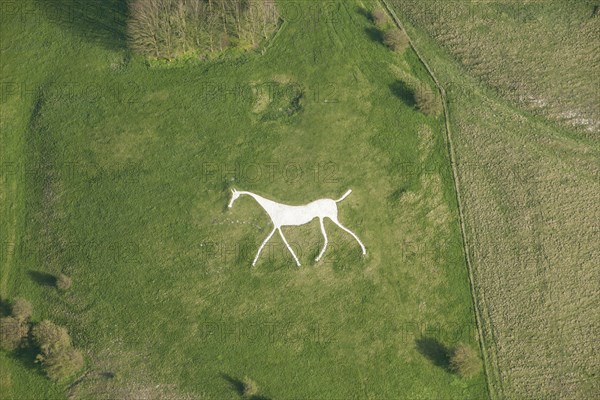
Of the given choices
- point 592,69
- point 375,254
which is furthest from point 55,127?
point 592,69

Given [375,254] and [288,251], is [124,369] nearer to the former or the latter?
[288,251]

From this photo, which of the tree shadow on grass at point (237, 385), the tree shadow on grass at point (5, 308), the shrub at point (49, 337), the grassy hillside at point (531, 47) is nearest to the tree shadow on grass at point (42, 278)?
the tree shadow on grass at point (5, 308)

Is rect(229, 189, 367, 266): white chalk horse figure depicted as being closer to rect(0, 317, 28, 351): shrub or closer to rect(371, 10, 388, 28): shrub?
rect(371, 10, 388, 28): shrub

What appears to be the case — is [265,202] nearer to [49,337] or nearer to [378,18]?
[49,337]

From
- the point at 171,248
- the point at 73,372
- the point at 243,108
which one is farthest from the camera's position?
the point at 243,108

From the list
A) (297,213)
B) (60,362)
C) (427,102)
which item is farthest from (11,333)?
(427,102)

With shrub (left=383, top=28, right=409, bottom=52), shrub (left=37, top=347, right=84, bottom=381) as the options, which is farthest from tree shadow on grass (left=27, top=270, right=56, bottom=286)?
shrub (left=383, top=28, right=409, bottom=52)
